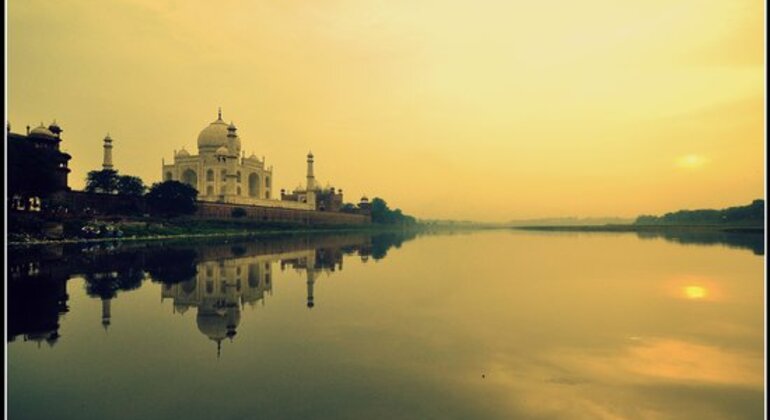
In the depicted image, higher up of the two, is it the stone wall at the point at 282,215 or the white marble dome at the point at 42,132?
the white marble dome at the point at 42,132

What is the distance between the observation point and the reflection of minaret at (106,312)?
10.0m

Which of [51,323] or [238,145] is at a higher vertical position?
[238,145]

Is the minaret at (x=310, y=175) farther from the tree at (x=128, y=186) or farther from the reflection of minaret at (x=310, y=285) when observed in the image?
the reflection of minaret at (x=310, y=285)

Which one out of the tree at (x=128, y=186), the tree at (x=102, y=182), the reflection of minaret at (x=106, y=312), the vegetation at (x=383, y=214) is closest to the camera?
the reflection of minaret at (x=106, y=312)

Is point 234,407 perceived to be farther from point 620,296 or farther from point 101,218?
point 101,218

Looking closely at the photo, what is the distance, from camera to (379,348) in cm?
841

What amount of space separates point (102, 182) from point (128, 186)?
2.44 metres

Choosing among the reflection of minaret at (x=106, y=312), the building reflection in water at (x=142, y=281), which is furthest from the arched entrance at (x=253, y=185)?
the reflection of minaret at (x=106, y=312)

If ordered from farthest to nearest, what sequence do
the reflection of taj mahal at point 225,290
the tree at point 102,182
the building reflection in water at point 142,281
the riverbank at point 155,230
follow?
the tree at point 102,182
the riverbank at point 155,230
the reflection of taj mahal at point 225,290
the building reflection in water at point 142,281

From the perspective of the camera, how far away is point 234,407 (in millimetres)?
5809

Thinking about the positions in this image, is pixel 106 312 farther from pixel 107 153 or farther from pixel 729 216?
pixel 729 216

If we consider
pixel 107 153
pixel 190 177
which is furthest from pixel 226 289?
pixel 190 177

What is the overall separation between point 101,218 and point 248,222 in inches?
819

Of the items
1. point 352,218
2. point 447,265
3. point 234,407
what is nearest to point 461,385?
point 234,407
